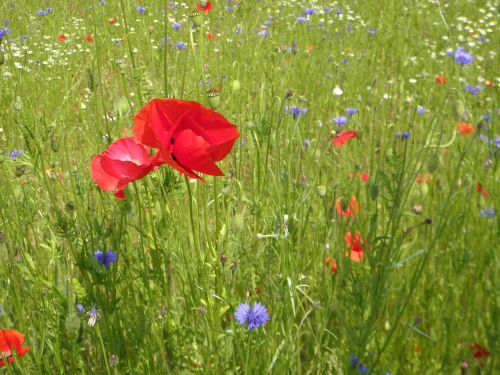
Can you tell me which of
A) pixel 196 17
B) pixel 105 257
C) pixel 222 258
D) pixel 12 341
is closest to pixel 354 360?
pixel 222 258

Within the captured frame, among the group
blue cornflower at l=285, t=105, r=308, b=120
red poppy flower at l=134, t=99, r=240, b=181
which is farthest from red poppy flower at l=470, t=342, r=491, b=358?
red poppy flower at l=134, t=99, r=240, b=181

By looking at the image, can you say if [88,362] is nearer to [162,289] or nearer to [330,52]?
[162,289]

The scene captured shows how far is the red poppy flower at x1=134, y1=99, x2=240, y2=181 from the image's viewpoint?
3.15ft

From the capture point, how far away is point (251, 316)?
3.94ft

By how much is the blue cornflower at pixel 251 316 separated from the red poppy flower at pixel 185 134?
0.37m

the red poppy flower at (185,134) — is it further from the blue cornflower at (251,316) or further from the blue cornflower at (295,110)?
the blue cornflower at (295,110)

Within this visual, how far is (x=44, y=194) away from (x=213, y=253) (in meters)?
0.98

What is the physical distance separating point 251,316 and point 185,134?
18.3 inches

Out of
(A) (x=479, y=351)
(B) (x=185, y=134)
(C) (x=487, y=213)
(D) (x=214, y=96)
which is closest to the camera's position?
(B) (x=185, y=134)

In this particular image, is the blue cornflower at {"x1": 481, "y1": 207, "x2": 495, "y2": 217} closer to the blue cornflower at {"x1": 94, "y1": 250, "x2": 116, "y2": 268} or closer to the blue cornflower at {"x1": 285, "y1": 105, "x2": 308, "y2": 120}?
the blue cornflower at {"x1": 285, "y1": 105, "x2": 308, "y2": 120}

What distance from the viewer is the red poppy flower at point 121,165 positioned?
3.20ft

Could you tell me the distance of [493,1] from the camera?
19.4 feet

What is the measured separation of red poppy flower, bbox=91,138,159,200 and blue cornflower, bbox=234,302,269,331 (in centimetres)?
40

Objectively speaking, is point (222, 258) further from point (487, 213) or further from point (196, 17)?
point (487, 213)
